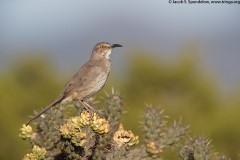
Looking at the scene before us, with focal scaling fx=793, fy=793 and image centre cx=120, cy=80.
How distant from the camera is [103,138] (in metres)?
5.14

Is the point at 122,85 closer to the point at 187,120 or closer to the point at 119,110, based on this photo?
the point at 187,120

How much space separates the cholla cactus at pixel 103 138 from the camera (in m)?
4.55

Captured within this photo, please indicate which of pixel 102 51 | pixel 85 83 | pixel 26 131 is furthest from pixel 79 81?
pixel 26 131

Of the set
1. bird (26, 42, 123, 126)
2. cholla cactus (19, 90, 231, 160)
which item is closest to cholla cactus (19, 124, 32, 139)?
cholla cactus (19, 90, 231, 160)

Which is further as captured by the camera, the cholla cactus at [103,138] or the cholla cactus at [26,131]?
the cholla cactus at [26,131]

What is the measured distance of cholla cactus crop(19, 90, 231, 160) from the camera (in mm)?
4551

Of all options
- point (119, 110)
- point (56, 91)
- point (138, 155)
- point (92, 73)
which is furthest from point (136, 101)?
point (138, 155)

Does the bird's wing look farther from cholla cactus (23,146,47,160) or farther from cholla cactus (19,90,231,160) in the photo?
cholla cactus (23,146,47,160)

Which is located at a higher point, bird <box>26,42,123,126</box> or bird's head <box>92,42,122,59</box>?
bird's head <box>92,42,122,59</box>

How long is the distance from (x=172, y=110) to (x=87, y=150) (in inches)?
270

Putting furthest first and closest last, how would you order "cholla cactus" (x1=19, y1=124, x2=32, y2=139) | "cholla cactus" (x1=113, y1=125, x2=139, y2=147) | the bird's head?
the bird's head < "cholla cactus" (x1=19, y1=124, x2=32, y2=139) < "cholla cactus" (x1=113, y1=125, x2=139, y2=147)

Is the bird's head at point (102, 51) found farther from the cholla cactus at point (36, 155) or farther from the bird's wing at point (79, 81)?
the cholla cactus at point (36, 155)

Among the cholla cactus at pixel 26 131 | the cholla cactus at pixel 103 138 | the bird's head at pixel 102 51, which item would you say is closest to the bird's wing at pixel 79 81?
the bird's head at pixel 102 51

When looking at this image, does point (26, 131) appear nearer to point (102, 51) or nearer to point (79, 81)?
point (79, 81)
